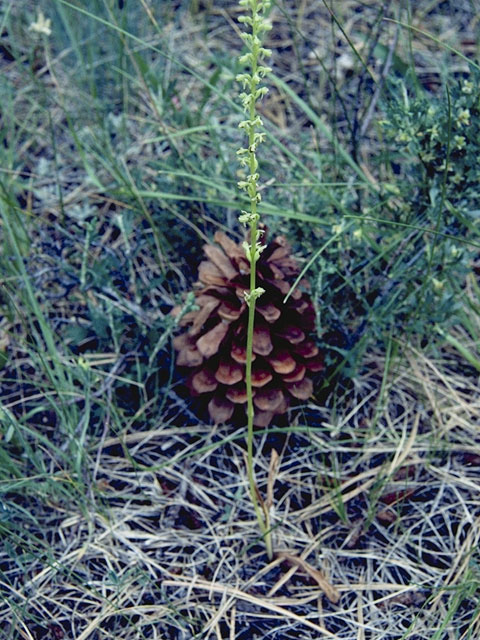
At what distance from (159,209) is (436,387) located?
45.9 inches

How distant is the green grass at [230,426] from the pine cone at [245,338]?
0.27 ft

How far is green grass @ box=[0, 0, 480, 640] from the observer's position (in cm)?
183

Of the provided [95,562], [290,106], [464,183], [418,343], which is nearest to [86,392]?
[95,562]

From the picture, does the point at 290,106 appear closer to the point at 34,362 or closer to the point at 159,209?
the point at 159,209

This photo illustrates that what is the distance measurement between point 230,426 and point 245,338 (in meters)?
0.31

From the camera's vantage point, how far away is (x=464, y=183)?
203 cm

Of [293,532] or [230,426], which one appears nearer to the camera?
[293,532]

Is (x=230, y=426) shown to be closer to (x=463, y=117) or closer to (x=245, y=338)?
(x=245, y=338)

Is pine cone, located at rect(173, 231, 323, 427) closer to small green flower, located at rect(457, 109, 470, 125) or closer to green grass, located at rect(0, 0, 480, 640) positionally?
green grass, located at rect(0, 0, 480, 640)

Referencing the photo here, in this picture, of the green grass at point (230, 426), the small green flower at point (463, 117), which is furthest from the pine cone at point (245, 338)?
the small green flower at point (463, 117)

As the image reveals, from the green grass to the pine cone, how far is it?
8cm

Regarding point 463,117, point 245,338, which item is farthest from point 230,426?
point 463,117

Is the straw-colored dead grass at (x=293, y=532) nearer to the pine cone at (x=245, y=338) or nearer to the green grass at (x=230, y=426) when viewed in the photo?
the green grass at (x=230, y=426)

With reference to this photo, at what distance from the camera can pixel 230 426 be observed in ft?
7.09
